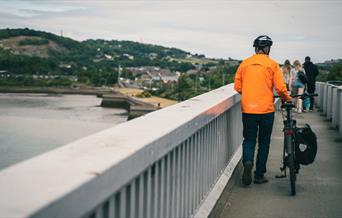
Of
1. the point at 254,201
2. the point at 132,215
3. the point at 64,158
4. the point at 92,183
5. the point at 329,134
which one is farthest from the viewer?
the point at 329,134

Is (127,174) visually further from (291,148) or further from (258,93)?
(258,93)

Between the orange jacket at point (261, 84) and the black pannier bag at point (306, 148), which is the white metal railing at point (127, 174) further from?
the black pannier bag at point (306, 148)

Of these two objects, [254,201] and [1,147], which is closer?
[254,201]

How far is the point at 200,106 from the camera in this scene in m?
5.80

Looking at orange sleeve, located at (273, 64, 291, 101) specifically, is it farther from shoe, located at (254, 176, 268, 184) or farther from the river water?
the river water

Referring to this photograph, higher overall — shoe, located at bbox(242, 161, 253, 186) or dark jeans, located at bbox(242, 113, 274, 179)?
dark jeans, located at bbox(242, 113, 274, 179)

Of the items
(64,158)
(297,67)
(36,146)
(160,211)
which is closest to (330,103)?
(297,67)

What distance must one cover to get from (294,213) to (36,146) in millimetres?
110923

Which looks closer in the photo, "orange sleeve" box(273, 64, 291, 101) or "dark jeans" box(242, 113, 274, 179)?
"orange sleeve" box(273, 64, 291, 101)

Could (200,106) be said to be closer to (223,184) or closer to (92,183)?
(223,184)

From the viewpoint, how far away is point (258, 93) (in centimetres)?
733

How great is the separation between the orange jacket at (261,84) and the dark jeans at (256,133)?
0.32 feet

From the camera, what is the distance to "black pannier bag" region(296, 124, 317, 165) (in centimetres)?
711

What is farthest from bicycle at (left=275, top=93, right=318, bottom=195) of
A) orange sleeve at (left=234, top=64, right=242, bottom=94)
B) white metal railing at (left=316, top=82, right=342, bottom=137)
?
white metal railing at (left=316, top=82, right=342, bottom=137)
